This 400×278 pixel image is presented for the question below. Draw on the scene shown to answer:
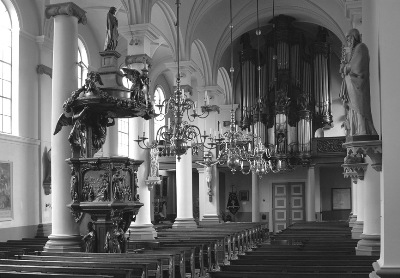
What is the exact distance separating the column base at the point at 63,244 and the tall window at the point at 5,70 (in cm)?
724

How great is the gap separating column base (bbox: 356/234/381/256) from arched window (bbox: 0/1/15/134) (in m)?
11.3

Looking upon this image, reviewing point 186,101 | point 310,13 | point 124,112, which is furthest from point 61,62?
point 310,13

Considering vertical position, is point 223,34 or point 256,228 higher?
point 223,34

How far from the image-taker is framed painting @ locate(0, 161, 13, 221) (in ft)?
52.5

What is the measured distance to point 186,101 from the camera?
40.7 feet

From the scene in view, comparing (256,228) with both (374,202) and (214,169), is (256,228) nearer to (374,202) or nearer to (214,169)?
(214,169)

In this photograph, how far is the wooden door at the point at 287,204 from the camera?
1114 inches

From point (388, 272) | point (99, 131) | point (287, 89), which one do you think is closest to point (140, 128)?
point (99, 131)

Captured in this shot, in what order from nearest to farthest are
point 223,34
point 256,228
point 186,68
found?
point 186,68 → point 256,228 → point 223,34

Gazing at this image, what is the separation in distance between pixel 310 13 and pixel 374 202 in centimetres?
1627

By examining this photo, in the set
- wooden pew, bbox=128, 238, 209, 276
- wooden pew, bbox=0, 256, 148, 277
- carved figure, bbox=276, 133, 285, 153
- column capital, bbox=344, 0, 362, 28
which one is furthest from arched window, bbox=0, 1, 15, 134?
carved figure, bbox=276, 133, 285, 153

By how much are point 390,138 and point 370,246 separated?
4380mm

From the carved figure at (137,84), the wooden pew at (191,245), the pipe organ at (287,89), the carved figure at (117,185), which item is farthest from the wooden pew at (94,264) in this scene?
the pipe organ at (287,89)

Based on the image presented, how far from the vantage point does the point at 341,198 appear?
28.5 m
